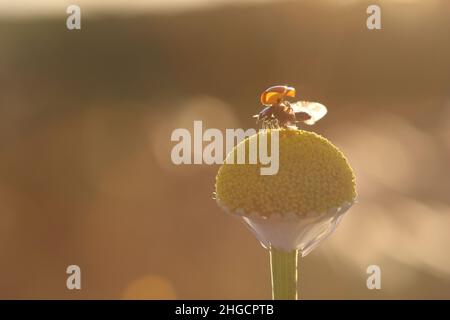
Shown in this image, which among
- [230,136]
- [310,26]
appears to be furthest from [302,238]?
[310,26]

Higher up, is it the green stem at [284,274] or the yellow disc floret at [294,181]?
the yellow disc floret at [294,181]

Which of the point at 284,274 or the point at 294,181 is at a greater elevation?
the point at 294,181

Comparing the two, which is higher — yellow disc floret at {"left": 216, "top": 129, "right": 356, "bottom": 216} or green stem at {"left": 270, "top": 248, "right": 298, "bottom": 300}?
yellow disc floret at {"left": 216, "top": 129, "right": 356, "bottom": 216}

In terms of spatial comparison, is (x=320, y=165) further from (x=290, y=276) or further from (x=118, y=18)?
(x=118, y=18)

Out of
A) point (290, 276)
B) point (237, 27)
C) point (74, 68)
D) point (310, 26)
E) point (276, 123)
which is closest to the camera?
point (290, 276)
